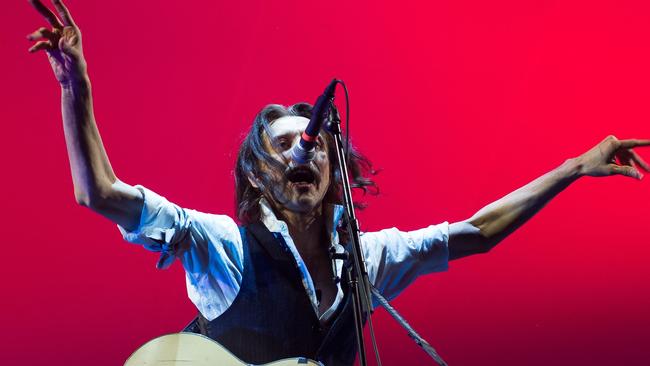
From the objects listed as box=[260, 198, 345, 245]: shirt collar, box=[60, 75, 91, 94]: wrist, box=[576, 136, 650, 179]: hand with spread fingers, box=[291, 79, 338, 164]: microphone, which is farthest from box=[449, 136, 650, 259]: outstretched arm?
box=[60, 75, 91, 94]: wrist

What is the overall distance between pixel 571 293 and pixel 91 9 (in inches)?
77.2

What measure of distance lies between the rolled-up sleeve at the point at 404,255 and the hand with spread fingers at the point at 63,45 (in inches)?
41.3

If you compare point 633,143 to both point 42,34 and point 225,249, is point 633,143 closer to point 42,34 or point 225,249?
point 225,249

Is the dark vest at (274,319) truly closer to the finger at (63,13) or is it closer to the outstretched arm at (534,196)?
the outstretched arm at (534,196)

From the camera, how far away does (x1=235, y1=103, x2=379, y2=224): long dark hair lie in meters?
2.27

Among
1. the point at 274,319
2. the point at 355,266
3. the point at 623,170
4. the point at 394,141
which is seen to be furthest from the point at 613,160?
the point at 274,319

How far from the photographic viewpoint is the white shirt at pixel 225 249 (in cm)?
187

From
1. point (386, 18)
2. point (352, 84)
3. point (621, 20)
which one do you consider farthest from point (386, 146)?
point (621, 20)

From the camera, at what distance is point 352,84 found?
274 cm

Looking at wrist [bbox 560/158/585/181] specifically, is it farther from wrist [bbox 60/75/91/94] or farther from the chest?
wrist [bbox 60/75/91/94]

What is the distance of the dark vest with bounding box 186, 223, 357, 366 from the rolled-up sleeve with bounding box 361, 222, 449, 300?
0.23 meters

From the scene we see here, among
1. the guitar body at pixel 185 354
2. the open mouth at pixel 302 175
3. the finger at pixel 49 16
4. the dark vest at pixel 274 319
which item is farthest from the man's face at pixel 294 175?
the finger at pixel 49 16

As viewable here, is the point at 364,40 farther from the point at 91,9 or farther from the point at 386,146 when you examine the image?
the point at 91,9

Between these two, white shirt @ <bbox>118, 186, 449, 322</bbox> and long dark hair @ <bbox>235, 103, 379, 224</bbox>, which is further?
long dark hair @ <bbox>235, 103, 379, 224</bbox>
